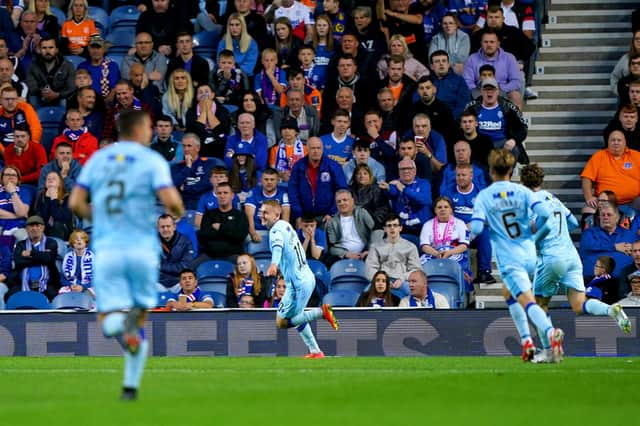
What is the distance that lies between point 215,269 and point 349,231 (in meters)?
1.93

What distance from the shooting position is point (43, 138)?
20.8 m

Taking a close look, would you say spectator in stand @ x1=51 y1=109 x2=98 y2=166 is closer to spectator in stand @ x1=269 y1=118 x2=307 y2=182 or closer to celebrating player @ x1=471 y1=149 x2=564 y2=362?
spectator in stand @ x1=269 y1=118 x2=307 y2=182

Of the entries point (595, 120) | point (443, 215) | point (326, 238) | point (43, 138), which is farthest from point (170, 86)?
point (595, 120)

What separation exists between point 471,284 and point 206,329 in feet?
12.2

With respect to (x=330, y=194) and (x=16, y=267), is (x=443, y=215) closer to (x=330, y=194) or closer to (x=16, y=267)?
(x=330, y=194)

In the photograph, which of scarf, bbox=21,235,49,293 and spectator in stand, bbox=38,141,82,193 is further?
spectator in stand, bbox=38,141,82,193

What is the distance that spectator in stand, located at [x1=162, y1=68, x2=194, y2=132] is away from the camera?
19938 millimetres

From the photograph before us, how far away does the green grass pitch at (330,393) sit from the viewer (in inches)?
311

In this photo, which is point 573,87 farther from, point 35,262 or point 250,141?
point 35,262

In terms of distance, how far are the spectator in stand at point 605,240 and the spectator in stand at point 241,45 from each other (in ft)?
20.6

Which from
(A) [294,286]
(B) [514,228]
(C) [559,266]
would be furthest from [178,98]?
(B) [514,228]

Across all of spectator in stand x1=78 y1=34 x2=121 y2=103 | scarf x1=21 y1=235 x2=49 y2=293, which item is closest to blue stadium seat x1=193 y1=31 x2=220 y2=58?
spectator in stand x1=78 y1=34 x2=121 y2=103

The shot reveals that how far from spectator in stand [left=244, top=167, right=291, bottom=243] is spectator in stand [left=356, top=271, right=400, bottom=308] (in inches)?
84.2

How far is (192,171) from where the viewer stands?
19.4 meters
